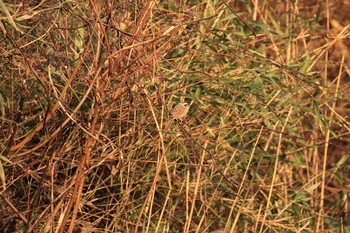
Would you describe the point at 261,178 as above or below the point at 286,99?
below

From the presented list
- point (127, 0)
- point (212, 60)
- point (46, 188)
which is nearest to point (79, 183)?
point (46, 188)

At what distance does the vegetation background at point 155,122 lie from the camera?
1.97 meters

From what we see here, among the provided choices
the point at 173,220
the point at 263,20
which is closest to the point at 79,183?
the point at 173,220

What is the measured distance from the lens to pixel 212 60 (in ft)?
8.86

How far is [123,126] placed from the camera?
7.49 feet

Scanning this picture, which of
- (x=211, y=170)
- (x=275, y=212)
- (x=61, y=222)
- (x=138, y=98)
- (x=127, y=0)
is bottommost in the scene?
(x=275, y=212)

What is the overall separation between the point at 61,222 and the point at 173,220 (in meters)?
0.59

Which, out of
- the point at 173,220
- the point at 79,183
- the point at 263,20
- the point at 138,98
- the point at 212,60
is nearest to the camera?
the point at 79,183

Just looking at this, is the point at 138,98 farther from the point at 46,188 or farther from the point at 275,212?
the point at 275,212

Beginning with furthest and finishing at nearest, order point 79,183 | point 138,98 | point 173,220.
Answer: point 173,220 < point 138,98 < point 79,183

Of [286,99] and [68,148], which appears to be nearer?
[68,148]

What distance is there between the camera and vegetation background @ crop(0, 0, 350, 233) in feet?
6.47

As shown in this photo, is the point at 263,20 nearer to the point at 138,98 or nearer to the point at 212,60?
the point at 212,60

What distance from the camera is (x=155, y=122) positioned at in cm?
216
